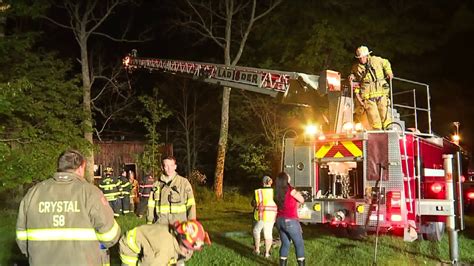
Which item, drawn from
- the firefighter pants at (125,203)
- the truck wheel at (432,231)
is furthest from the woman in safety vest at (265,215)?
the firefighter pants at (125,203)

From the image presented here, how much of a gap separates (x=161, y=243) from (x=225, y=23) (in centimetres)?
2257

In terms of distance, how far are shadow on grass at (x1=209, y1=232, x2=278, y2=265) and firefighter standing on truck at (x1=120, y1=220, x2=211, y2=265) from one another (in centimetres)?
444

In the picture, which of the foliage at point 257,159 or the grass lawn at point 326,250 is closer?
the grass lawn at point 326,250

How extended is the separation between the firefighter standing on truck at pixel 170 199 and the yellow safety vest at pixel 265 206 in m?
2.79

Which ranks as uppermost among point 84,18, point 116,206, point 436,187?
point 84,18

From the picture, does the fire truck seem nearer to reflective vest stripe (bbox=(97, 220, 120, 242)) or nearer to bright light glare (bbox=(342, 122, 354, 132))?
bright light glare (bbox=(342, 122, 354, 132))

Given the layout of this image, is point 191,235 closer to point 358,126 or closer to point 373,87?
point 358,126

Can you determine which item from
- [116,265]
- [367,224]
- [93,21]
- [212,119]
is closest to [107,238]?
[116,265]

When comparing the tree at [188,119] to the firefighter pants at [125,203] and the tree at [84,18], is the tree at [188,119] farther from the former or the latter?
the firefighter pants at [125,203]

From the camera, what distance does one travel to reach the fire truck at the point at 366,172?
311 inches

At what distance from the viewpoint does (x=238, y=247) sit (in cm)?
983

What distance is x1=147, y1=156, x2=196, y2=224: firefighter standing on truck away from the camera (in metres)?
6.27

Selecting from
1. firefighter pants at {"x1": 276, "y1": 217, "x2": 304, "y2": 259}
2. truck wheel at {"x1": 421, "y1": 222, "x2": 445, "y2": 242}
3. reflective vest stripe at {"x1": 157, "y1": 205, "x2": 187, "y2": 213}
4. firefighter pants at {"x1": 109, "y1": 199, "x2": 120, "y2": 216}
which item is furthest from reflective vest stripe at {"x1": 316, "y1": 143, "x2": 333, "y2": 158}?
firefighter pants at {"x1": 109, "y1": 199, "x2": 120, "y2": 216}

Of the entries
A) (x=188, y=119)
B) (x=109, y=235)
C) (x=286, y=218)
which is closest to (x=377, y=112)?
(x=286, y=218)
